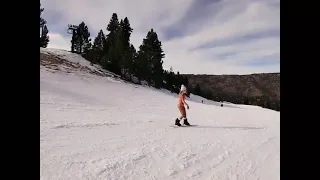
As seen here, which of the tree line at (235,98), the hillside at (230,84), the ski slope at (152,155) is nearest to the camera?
the ski slope at (152,155)

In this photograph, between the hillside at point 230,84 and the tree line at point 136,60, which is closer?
the tree line at point 136,60

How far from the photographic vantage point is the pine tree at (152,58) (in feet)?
145

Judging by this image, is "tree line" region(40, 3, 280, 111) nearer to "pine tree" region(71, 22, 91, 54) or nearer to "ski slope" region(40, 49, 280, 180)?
"pine tree" region(71, 22, 91, 54)

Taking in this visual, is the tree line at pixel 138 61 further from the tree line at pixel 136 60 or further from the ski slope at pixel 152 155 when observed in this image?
the ski slope at pixel 152 155

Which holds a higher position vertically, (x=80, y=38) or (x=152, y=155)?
(x=80, y=38)

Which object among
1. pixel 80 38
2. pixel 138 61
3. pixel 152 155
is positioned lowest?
pixel 152 155

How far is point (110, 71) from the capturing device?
4347 cm

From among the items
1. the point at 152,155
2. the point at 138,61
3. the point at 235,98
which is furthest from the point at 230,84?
the point at 152,155

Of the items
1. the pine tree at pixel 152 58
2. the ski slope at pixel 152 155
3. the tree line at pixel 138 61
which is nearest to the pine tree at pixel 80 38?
the tree line at pixel 138 61

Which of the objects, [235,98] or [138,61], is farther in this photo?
[235,98]

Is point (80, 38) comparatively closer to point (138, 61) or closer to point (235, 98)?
point (138, 61)

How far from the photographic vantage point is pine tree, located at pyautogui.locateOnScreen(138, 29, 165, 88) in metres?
44.1

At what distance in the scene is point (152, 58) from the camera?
4631 cm
